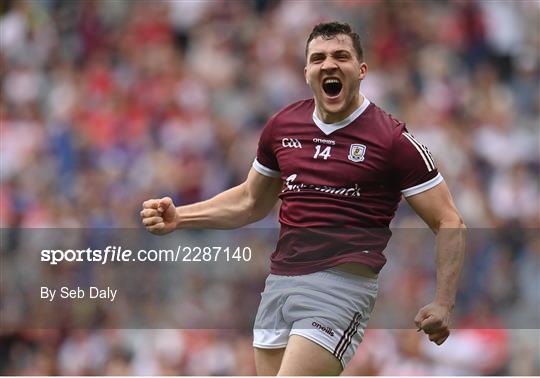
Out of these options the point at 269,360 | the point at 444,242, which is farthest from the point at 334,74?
the point at 269,360

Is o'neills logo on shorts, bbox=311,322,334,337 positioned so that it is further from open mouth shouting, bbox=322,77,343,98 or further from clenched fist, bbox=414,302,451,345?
open mouth shouting, bbox=322,77,343,98

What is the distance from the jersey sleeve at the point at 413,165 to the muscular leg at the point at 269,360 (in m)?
0.78

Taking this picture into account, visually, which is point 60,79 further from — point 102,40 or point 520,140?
point 520,140

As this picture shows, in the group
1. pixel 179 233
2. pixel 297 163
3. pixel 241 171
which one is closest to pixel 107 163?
pixel 241 171

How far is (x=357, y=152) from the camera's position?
4.54m

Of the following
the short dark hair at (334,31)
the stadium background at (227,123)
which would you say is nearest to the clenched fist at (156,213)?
the short dark hair at (334,31)

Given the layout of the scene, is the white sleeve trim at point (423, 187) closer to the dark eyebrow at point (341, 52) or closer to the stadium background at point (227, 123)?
the dark eyebrow at point (341, 52)

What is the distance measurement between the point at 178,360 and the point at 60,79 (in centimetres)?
377

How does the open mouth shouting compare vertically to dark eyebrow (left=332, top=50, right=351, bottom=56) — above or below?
below

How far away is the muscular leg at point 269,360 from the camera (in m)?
4.61

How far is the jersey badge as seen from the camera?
4.52 metres

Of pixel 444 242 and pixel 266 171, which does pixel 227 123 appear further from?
pixel 444 242

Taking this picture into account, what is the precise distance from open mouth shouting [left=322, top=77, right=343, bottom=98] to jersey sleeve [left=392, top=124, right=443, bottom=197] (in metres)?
0.29

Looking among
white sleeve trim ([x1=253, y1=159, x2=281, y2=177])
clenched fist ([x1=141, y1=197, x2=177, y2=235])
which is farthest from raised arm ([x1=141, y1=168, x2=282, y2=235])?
clenched fist ([x1=141, y1=197, x2=177, y2=235])
